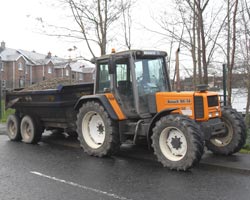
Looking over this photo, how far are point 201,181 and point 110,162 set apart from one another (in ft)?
7.40

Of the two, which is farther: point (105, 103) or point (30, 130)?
point (30, 130)

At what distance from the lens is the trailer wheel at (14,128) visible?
430 inches

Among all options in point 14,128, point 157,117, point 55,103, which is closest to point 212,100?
point 157,117

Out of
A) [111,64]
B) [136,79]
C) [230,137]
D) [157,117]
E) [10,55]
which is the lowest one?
[230,137]

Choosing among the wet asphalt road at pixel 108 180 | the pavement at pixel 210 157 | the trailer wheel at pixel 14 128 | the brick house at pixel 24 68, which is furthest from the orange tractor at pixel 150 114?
the brick house at pixel 24 68

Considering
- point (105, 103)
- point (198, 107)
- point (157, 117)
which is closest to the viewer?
point (198, 107)

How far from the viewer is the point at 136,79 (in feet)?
25.3

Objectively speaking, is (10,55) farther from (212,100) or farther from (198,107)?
(198,107)

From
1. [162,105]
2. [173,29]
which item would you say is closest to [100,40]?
[173,29]

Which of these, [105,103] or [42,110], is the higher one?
[105,103]

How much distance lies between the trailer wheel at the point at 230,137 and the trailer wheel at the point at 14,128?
235 inches

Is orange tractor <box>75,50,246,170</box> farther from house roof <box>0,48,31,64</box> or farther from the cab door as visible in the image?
house roof <box>0,48,31,64</box>

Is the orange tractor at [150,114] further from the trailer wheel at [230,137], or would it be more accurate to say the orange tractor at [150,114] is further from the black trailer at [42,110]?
the black trailer at [42,110]

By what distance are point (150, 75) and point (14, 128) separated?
5.38 metres
